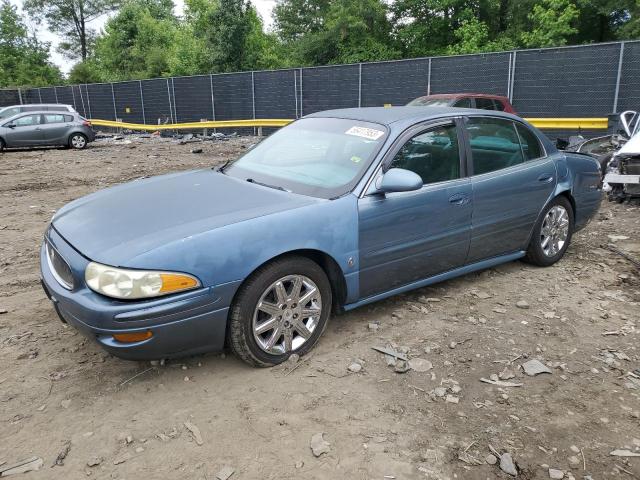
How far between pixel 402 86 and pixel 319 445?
630 inches

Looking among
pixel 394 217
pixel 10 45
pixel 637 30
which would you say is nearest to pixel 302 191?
pixel 394 217

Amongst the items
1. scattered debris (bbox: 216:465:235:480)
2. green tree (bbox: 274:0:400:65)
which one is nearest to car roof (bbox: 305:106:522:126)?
scattered debris (bbox: 216:465:235:480)

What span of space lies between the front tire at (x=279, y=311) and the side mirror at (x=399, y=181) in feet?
2.36

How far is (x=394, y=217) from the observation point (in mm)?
3670

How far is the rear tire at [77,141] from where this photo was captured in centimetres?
1728

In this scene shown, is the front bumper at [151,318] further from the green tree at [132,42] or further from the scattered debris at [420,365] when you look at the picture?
the green tree at [132,42]

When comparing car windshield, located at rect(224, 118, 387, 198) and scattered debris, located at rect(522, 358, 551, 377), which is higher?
car windshield, located at rect(224, 118, 387, 198)

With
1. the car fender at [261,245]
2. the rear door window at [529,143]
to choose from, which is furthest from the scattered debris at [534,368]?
the rear door window at [529,143]

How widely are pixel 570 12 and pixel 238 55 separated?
66.1 feet

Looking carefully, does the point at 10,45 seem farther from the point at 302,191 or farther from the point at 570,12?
the point at 302,191

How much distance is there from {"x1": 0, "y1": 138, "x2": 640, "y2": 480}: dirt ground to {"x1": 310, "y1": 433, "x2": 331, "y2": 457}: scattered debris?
1.2 inches

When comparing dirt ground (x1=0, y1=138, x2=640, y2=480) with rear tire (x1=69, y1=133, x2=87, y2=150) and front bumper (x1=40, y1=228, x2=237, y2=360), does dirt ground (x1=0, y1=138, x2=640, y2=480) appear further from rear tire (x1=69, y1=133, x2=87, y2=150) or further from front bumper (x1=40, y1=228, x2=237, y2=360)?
rear tire (x1=69, y1=133, x2=87, y2=150)

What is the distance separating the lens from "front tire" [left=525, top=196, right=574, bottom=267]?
4914mm

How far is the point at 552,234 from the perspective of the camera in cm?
507
